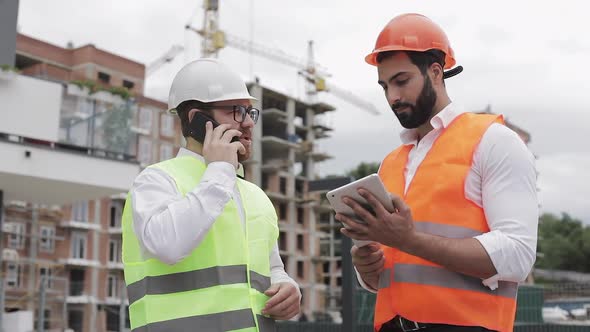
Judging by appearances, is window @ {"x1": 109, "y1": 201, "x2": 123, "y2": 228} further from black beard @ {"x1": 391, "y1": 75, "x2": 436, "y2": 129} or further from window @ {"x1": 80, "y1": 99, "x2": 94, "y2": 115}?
black beard @ {"x1": 391, "y1": 75, "x2": 436, "y2": 129}

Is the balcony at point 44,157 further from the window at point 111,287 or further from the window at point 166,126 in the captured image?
the window at point 166,126

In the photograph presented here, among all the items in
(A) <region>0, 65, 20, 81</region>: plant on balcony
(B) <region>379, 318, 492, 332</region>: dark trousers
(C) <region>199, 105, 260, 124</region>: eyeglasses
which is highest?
(A) <region>0, 65, 20, 81</region>: plant on balcony

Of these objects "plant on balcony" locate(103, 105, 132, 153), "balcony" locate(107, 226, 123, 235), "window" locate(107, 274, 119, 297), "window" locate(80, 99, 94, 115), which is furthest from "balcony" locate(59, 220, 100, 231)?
"window" locate(80, 99, 94, 115)

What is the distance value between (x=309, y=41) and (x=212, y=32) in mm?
21121

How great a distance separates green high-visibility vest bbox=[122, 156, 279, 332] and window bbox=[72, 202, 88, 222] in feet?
150

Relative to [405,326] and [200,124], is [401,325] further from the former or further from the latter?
[200,124]

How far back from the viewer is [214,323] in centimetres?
283

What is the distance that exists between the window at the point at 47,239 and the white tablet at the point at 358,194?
4428cm

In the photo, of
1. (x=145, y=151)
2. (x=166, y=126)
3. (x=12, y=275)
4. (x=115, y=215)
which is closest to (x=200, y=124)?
(x=12, y=275)

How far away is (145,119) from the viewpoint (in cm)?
5300

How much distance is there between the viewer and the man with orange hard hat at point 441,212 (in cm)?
259

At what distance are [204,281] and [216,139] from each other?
58 cm

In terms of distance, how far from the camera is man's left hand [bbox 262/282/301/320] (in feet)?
9.86

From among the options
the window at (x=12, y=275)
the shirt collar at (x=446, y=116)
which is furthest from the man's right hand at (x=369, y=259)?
the window at (x=12, y=275)
